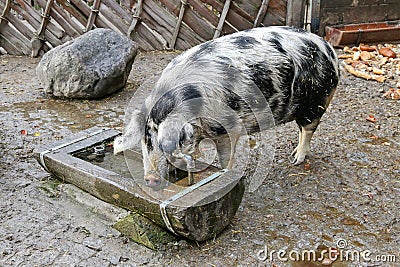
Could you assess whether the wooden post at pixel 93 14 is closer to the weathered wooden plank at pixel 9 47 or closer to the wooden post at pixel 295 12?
the weathered wooden plank at pixel 9 47

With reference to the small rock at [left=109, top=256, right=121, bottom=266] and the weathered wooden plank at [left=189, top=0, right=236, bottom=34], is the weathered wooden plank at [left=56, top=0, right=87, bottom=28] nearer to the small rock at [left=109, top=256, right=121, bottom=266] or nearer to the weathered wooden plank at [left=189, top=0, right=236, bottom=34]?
the weathered wooden plank at [left=189, top=0, right=236, bottom=34]

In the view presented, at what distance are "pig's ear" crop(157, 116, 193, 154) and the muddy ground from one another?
23.5 inches

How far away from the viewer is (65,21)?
6184mm

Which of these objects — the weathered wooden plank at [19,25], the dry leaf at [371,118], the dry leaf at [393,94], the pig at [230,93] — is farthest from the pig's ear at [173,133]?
the weathered wooden plank at [19,25]

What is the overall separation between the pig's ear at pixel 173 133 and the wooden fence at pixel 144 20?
11.8 feet

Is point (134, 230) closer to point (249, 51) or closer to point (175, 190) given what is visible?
point (175, 190)

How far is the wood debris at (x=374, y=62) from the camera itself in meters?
5.34

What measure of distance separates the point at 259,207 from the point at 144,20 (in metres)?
3.68

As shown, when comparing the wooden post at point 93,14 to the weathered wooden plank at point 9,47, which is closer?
the wooden post at point 93,14

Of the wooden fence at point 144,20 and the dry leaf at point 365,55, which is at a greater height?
the wooden fence at point 144,20

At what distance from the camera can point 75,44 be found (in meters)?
4.91

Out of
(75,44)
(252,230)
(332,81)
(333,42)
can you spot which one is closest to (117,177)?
(252,230)

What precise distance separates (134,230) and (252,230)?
2.18ft

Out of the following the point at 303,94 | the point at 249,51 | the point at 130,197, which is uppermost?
the point at 249,51
